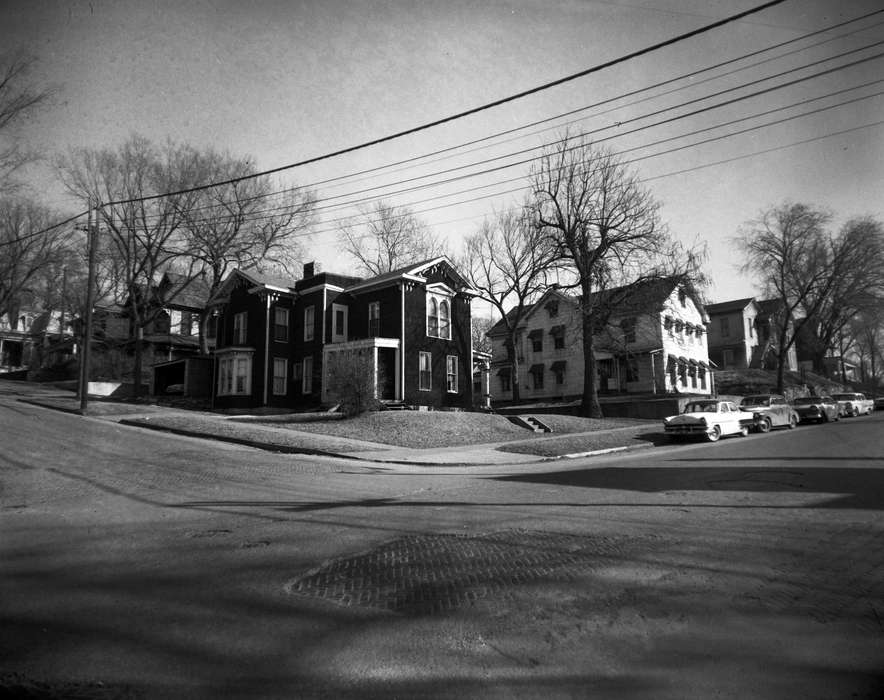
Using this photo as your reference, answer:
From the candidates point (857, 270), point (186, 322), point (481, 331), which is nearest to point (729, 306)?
point (857, 270)

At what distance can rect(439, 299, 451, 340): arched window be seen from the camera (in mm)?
33625

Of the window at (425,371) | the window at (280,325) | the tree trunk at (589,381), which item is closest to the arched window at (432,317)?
the window at (425,371)

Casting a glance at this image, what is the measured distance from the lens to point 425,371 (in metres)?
32.3

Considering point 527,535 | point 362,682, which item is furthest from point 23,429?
point 362,682

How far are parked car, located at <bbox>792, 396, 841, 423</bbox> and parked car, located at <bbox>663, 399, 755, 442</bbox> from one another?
878 centimetres

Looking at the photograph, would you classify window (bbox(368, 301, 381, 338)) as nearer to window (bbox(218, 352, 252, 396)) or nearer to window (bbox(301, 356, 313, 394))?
window (bbox(301, 356, 313, 394))

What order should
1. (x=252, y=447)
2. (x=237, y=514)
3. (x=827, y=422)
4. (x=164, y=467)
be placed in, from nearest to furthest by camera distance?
(x=237, y=514) → (x=164, y=467) → (x=252, y=447) → (x=827, y=422)

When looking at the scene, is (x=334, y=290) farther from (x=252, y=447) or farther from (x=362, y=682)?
(x=362, y=682)

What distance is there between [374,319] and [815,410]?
23848mm

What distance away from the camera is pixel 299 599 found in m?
4.27

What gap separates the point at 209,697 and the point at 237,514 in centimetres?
484

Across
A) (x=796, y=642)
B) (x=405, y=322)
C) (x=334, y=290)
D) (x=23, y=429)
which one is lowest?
(x=796, y=642)

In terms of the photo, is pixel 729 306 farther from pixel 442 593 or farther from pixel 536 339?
pixel 442 593

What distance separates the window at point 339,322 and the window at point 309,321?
4.35ft
